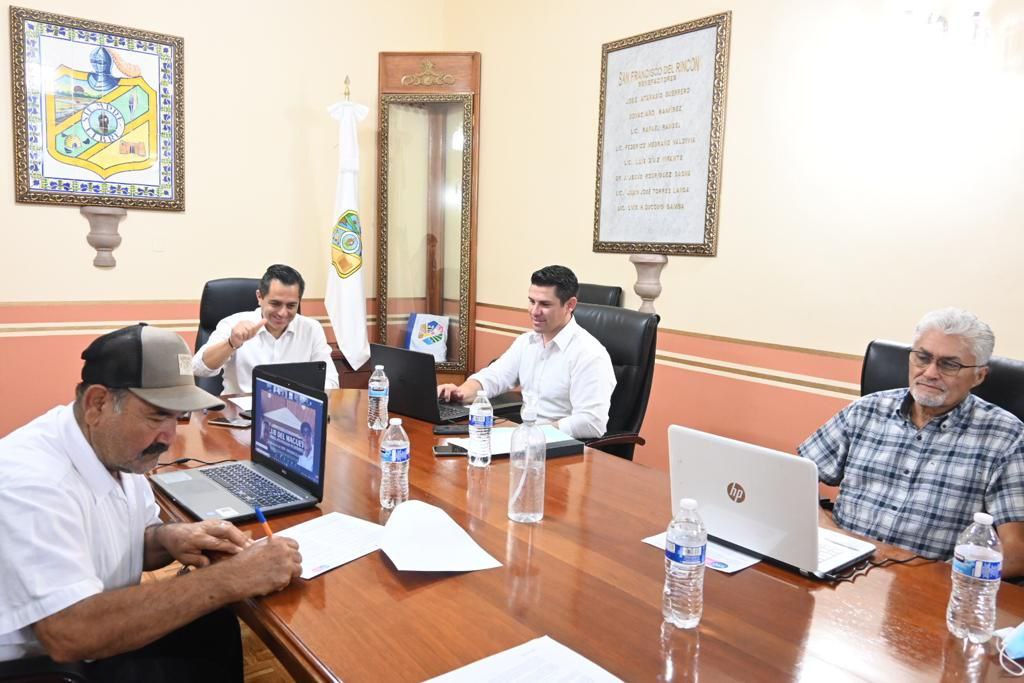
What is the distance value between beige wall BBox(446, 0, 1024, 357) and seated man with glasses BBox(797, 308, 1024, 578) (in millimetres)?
893

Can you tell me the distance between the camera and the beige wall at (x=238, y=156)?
3746 millimetres

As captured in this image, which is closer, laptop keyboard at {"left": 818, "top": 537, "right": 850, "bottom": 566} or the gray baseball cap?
the gray baseball cap

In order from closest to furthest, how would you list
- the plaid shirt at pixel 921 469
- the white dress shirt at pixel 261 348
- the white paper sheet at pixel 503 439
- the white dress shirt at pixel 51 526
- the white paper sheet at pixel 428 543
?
the white dress shirt at pixel 51 526, the white paper sheet at pixel 428 543, the plaid shirt at pixel 921 469, the white paper sheet at pixel 503 439, the white dress shirt at pixel 261 348

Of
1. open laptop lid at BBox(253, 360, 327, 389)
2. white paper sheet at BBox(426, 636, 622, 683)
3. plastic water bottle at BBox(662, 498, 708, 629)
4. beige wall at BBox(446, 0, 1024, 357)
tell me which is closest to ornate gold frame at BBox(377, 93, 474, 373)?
beige wall at BBox(446, 0, 1024, 357)

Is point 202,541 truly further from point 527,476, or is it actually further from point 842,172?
point 842,172

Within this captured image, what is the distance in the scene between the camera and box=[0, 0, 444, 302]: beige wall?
375cm

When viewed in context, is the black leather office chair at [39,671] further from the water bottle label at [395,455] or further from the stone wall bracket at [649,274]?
the stone wall bracket at [649,274]

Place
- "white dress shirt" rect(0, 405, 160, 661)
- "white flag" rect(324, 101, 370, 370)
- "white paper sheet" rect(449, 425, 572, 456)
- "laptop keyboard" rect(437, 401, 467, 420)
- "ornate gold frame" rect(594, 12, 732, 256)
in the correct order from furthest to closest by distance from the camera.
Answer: "white flag" rect(324, 101, 370, 370)
"ornate gold frame" rect(594, 12, 732, 256)
"laptop keyboard" rect(437, 401, 467, 420)
"white paper sheet" rect(449, 425, 572, 456)
"white dress shirt" rect(0, 405, 160, 661)

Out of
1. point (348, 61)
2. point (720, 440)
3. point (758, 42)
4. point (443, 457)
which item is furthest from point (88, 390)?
point (348, 61)

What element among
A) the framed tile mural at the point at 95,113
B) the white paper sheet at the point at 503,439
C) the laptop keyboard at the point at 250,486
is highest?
the framed tile mural at the point at 95,113

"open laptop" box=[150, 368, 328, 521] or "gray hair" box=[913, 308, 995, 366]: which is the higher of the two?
"gray hair" box=[913, 308, 995, 366]

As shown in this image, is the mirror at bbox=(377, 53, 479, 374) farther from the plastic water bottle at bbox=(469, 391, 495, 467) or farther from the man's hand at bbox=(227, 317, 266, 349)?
the plastic water bottle at bbox=(469, 391, 495, 467)

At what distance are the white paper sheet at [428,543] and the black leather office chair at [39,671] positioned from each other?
1.64ft

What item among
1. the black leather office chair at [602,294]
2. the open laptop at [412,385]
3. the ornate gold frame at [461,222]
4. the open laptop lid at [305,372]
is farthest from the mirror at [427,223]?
the open laptop lid at [305,372]
